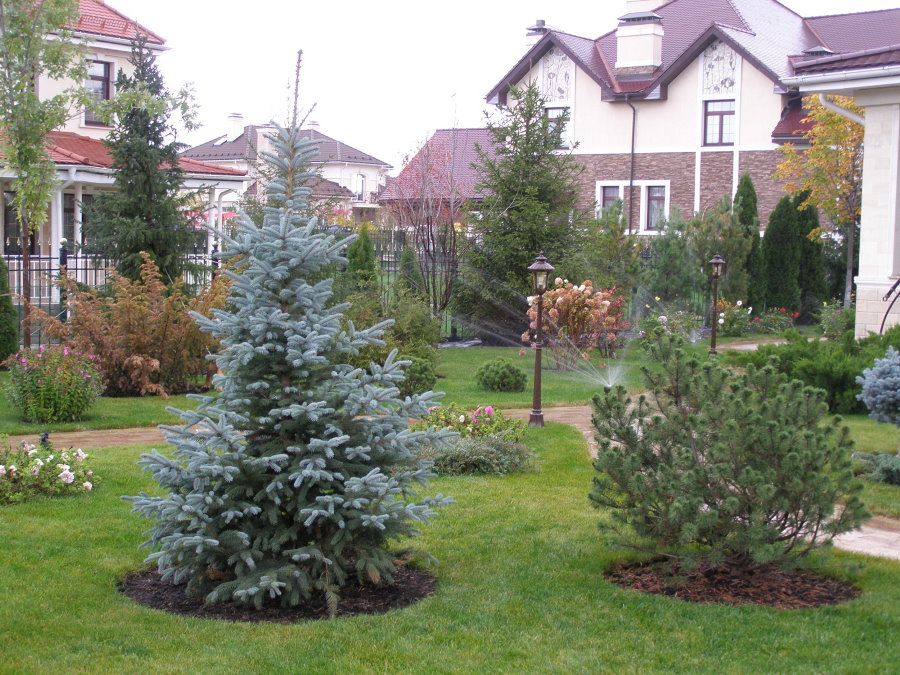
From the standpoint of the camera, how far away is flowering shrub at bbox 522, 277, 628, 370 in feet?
53.0

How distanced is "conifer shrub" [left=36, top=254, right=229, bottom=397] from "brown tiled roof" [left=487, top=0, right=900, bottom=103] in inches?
889

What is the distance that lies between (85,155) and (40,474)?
15.7 meters

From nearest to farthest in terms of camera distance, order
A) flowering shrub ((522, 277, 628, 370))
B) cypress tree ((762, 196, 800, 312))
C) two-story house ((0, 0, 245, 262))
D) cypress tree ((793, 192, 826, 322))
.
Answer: flowering shrub ((522, 277, 628, 370)) < two-story house ((0, 0, 245, 262)) < cypress tree ((762, 196, 800, 312)) < cypress tree ((793, 192, 826, 322))

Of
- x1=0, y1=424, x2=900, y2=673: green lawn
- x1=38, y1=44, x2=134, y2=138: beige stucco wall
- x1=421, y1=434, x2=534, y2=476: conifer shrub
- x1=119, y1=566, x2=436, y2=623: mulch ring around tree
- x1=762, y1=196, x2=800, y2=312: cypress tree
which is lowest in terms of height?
x1=119, y1=566, x2=436, y2=623: mulch ring around tree

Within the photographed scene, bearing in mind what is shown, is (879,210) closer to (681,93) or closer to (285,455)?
(285,455)

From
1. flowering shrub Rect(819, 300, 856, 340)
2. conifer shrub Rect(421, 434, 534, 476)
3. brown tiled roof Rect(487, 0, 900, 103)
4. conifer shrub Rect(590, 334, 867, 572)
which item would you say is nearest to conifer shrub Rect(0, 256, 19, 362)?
conifer shrub Rect(421, 434, 534, 476)

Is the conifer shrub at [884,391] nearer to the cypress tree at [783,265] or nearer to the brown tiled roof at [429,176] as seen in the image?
the brown tiled roof at [429,176]

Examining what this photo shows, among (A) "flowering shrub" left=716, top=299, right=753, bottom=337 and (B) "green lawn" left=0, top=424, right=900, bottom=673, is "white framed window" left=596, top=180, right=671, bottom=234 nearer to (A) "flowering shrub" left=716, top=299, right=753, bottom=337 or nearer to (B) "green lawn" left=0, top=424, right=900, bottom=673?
(A) "flowering shrub" left=716, top=299, right=753, bottom=337

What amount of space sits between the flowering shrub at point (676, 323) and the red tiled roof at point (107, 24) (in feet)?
43.8

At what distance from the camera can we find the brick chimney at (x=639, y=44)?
32688 mm

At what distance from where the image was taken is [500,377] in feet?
43.8

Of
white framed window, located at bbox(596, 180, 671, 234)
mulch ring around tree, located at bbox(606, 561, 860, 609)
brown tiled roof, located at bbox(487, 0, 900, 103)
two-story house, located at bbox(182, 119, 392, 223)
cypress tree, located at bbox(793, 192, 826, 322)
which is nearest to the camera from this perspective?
mulch ring around tree, located at bbox(606, 561, 860, 609)

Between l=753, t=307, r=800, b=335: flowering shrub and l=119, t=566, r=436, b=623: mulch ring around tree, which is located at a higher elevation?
l=753, t=307, r=800, b=335: flowering shrub

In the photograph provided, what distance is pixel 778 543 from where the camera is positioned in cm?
511
